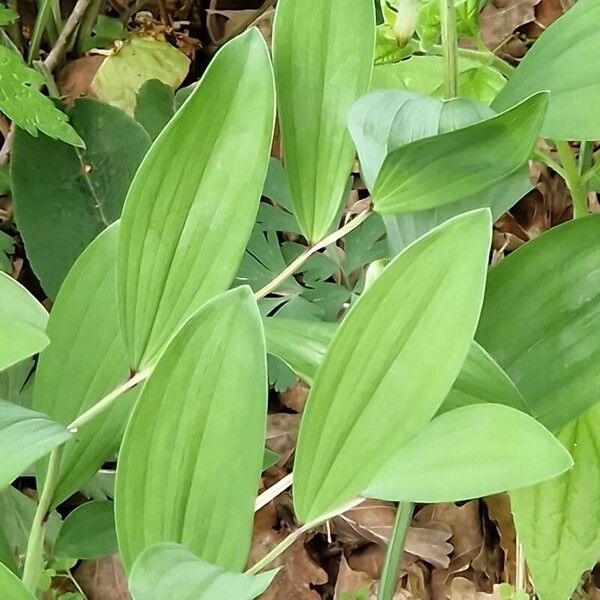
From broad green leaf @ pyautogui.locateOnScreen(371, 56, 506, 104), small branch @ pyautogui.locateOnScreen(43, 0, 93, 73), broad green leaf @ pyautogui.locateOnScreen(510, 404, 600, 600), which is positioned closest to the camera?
broad green leaf @ pyautogui.locateOnScreen(510, 404, 600, 600)

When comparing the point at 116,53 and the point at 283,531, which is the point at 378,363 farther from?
the point at 116,53

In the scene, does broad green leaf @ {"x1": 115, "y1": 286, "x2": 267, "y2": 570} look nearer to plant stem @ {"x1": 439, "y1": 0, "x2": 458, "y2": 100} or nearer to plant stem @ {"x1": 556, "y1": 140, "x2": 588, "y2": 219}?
plant stem @ {"x1": 439, "y1": 0, "x2": 458, "y2": 100}

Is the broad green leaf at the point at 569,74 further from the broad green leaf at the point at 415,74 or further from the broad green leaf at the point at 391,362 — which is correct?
the broad green leaf at the point at 415,74

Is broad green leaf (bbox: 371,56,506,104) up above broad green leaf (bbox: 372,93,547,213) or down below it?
below

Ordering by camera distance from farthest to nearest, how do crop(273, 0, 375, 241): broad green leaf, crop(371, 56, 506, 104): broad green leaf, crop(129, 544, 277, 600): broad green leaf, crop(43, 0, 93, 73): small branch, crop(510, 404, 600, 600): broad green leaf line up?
crop(43, 0, 93, 73): small branch → crop(371, 56, 506, 104): broad green leaf → crop(510, 404, 600, 600): broad green leaf → crop(273, 0, 375, 241): broad green leaf → crop(129, 544, 277, 600): broad green leaf


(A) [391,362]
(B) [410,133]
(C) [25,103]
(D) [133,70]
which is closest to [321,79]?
(B) [410,133]

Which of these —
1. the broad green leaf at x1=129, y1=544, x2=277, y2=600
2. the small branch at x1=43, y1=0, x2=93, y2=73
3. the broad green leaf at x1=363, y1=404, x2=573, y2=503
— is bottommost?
the broad green leaf at x1=129, y1=544, x2=277, y2=600

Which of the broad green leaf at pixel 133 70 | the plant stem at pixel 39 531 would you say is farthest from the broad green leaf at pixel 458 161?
the broad green leaf at pixel 133 70

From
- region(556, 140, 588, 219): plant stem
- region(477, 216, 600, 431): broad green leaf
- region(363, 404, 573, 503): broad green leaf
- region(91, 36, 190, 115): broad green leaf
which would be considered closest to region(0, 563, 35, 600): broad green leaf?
region(363, 404, 573, 503): broad green leaf

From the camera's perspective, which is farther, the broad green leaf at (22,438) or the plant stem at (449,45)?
the plant stem at (449,45)
